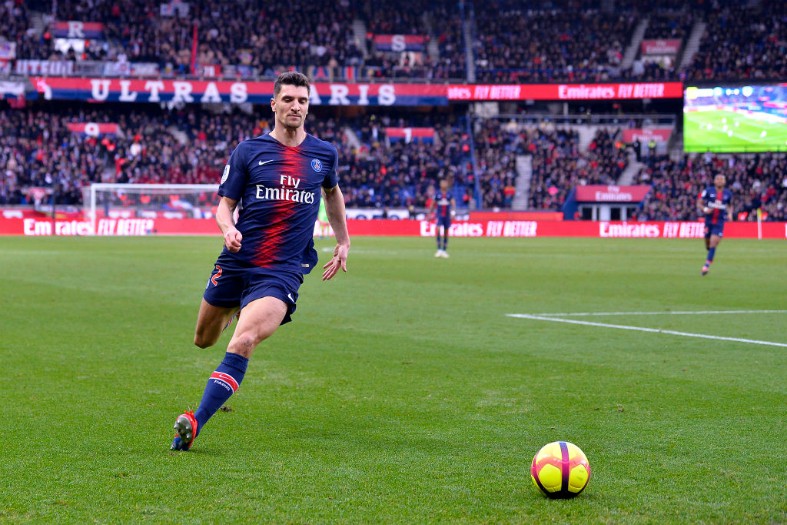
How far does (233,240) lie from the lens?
6234 millimetres

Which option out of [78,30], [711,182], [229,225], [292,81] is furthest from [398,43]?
[229,225]

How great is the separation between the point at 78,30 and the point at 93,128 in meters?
6.44

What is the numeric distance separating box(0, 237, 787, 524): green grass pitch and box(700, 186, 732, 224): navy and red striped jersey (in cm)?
739

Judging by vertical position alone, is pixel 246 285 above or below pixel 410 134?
below

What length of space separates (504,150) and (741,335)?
158 feet

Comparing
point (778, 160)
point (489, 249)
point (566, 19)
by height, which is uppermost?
point (566, 19)

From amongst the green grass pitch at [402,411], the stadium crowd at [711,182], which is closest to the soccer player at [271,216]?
the green grass pitch at [402,411]

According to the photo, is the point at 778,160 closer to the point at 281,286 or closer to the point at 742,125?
the point at 742,125

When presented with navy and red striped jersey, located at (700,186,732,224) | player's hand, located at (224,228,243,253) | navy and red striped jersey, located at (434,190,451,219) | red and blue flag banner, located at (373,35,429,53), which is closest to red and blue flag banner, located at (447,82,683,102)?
red and blue flag banner, located at (373,35,429,53)

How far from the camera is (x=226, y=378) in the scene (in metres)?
6.20

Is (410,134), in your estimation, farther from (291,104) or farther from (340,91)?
(291,104)

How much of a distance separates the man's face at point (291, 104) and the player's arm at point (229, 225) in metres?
0.62

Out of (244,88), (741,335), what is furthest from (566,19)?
(741,335)

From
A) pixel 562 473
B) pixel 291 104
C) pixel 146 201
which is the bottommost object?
pixel 146 201
